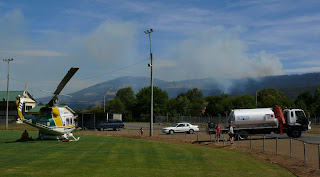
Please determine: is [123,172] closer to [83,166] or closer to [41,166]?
[83,166]

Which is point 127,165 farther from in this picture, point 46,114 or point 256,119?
point 256,119

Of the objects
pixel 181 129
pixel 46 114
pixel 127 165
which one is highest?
pixel 46 114

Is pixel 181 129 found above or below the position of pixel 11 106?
below

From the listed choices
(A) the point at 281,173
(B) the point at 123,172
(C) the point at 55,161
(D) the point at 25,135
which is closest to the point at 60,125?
(D) the point at 25,135

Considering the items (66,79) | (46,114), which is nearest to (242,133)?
(66,79)

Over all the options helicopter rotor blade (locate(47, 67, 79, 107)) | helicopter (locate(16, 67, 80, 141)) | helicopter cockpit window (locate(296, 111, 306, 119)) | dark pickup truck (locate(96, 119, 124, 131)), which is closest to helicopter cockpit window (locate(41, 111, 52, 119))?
helicopter (locate(16, 67, 80, 141))

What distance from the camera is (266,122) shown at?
130 feet

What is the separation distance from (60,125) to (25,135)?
9.86 ft

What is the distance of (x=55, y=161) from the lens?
1964 centimetres

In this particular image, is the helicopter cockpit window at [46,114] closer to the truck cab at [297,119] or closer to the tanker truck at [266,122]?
the tanker truck at [266,122]

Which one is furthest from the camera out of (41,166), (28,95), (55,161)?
(28,95)

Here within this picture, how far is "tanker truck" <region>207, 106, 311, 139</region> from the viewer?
3975 centimetres

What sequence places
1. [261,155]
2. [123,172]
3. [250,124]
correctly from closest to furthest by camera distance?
[123,172], [261,155], [250,124]

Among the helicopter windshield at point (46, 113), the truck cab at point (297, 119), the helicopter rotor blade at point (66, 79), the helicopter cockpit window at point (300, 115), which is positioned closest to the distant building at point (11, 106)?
the helicopter windshield at point (46, 113)
